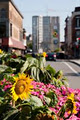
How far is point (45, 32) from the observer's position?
598ft

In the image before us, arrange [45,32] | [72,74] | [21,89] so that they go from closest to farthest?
[21,89] < [72,74] < [45,32]

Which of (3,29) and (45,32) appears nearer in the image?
(3,29)

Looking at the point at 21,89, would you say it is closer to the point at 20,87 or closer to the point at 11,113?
the point at 20,87

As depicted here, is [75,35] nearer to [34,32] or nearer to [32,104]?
[32,104]

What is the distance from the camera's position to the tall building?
162550mm

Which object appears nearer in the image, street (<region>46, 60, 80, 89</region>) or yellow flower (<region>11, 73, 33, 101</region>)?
yellow flower (<region>11, 73, 33, 101</region>)

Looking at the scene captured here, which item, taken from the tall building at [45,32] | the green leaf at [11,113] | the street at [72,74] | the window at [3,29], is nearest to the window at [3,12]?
the window at [3,29]

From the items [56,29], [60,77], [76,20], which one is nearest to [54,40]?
[56,29]

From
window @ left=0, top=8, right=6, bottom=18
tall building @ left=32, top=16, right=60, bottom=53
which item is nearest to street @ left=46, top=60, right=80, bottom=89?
window @ left=0, top=8, right=6, bottom=18

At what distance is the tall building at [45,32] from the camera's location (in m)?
163

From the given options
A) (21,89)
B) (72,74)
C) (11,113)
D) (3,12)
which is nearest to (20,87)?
(21,89)

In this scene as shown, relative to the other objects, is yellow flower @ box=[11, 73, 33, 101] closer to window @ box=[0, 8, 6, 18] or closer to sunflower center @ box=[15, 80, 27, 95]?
sunflower center @ box=[15, 80, 27, 95]

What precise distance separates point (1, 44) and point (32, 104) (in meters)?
56.4

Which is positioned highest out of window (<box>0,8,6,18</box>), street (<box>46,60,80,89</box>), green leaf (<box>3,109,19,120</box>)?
window (<box>0,8,6,18</box>)
